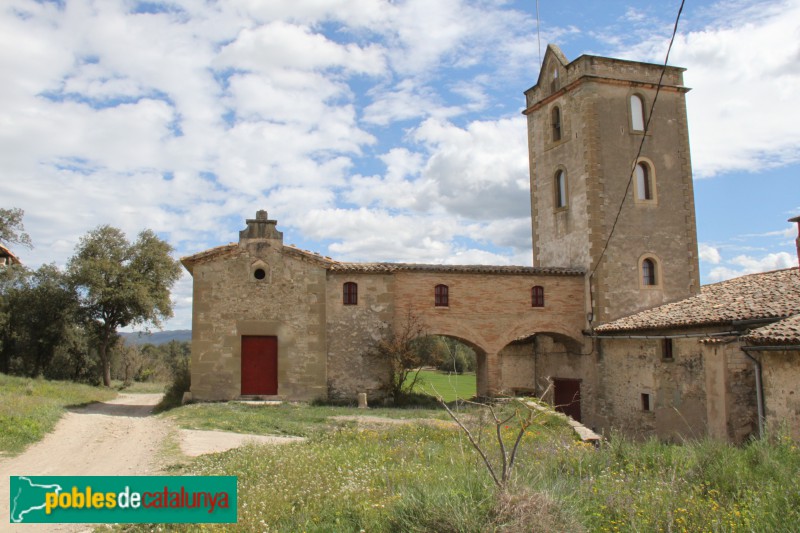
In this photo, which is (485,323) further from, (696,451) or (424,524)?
(424,524)

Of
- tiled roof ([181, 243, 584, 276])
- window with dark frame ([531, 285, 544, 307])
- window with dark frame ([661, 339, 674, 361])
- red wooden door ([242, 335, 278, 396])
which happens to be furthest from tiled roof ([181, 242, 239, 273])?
window with dark frame ([661, 339, 674, 361])

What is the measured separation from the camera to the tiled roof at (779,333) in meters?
13.2

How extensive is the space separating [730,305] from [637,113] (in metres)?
9.26

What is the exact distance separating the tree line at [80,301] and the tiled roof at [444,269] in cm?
1943

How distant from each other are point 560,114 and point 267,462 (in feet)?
63.6

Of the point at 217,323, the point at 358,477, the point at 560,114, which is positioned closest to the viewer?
the point at 358,477

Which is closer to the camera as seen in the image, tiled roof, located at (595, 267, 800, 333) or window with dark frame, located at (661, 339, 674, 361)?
tiled roof, located at (595, 267, 800, 333)

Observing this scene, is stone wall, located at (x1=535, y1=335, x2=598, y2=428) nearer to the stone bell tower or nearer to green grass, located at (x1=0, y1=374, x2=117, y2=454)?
the stone bell tower

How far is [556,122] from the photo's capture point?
986 inches

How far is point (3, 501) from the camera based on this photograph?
8.71m

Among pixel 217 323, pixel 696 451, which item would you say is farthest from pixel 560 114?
pixel 696 451

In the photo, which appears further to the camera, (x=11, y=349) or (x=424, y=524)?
(x=11, y=349)

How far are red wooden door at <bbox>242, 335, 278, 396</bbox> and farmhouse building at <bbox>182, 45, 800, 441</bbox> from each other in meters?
0.05

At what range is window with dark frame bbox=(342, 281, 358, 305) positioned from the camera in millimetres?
21878
